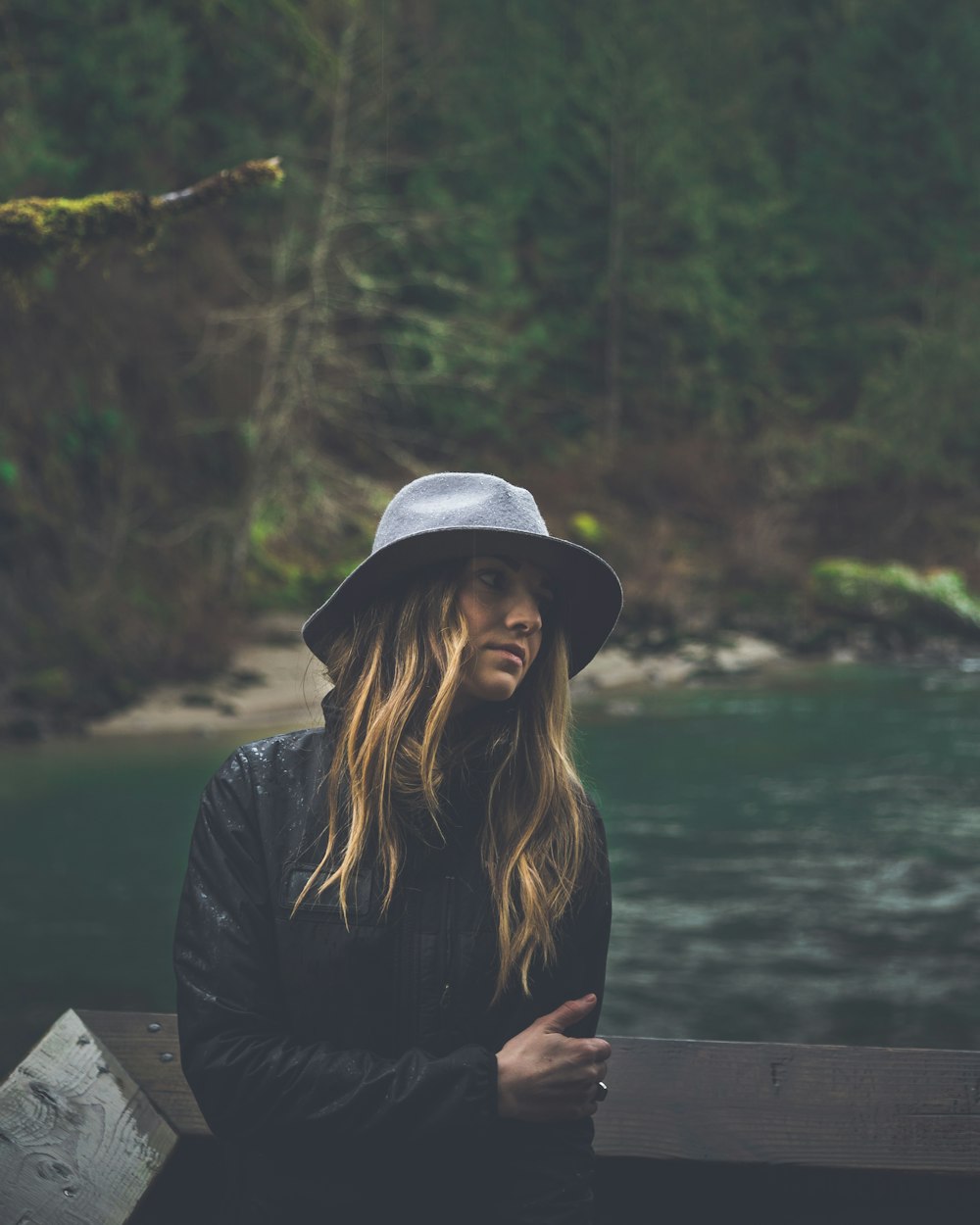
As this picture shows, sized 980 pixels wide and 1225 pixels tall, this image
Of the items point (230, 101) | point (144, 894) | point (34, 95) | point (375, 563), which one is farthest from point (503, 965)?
point (230, 101)

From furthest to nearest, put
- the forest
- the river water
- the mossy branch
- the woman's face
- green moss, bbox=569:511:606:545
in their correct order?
green moss, bbox=569:511:606:545, the forest, the river water, the mossy branch, the woman's face

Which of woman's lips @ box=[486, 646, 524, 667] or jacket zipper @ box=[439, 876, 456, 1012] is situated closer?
jacket zipper @ box=[439, 876, 456, 1012]

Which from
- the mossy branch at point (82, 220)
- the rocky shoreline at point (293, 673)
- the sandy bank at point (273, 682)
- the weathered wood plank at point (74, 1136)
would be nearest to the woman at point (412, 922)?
the weathered wood plank at point (74, 1136)

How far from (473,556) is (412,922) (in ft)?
1.65

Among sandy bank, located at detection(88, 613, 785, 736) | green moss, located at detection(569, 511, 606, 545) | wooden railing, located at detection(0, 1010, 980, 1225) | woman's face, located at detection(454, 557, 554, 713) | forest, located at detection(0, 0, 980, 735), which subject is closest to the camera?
woman's face, located at detection(454, 557, 554, 713)

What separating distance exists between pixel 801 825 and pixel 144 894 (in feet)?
17.4

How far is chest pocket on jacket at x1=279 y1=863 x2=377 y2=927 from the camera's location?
1.94 m

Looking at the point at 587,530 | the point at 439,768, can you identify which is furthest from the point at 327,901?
the point at 587,530

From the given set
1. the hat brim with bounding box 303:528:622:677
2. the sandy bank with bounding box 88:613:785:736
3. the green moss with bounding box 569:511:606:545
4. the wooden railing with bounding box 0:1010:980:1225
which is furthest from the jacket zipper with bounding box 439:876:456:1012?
the green moss with bounding box 569:511:606:545

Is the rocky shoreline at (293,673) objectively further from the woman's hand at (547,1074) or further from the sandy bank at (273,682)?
the woman's hand at (547,1074)

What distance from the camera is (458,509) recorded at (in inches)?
80.7

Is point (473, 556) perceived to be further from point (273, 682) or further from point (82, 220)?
point (273, 682)

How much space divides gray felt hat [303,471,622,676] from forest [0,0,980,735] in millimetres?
14741

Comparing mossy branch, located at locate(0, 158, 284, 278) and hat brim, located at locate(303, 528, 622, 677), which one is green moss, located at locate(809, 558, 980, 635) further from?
hat brim, located at locate(303, 528, 622, 677)
